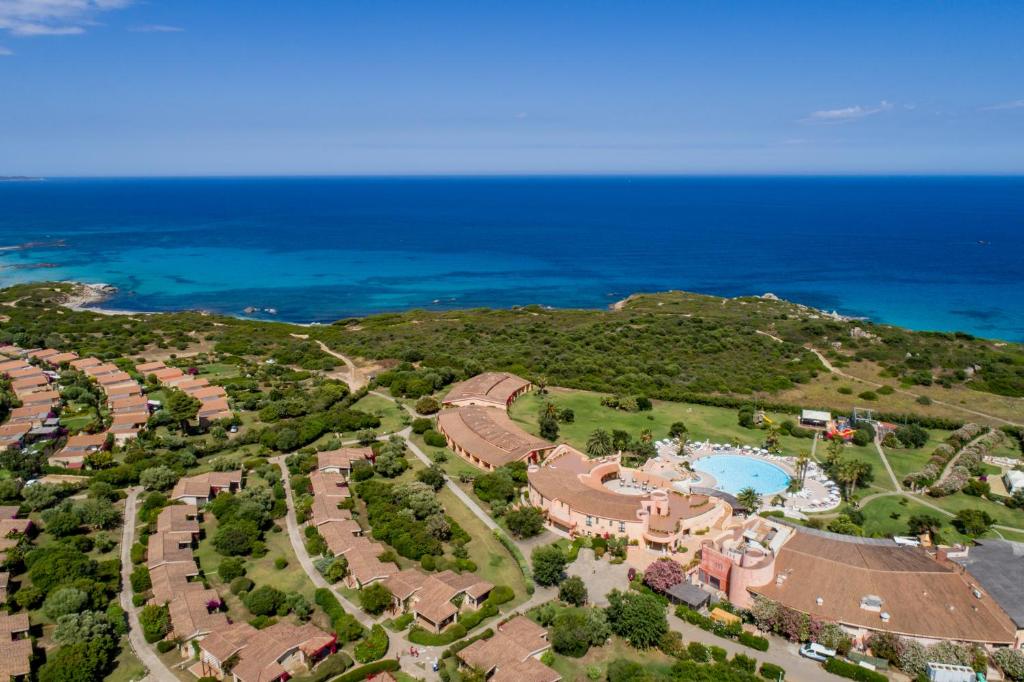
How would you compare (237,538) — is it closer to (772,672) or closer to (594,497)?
(594,497)

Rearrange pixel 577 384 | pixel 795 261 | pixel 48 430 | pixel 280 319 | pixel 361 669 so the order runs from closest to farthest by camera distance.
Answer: pixel 361 669, pixel 48 430, pixel 577 384, pixel 280 319, pixel 795 261

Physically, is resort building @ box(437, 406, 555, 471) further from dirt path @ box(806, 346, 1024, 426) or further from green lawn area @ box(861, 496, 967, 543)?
dirt path @ box(806, 346, 1024, 426)

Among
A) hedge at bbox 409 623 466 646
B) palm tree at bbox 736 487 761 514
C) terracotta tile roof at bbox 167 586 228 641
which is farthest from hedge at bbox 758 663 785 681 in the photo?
terracotta tile roof at bbox 167 586 228 641

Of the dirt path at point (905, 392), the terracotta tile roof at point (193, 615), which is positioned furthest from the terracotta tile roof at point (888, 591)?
the dirt path at point (905, 392)

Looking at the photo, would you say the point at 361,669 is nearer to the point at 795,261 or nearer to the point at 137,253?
the point at 795,261

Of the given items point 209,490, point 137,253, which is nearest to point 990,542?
point 209,490

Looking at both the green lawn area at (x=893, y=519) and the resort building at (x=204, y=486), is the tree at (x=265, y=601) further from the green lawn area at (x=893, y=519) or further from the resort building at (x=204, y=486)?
the green lawn area at (x=893, y=519)

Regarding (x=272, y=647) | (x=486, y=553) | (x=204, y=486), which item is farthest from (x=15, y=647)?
(x=486, y=553)
